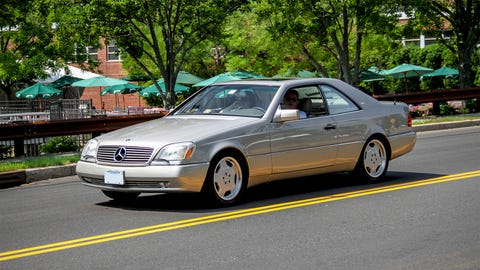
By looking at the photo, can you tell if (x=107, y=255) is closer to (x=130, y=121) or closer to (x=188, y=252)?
(x=188, y=252)

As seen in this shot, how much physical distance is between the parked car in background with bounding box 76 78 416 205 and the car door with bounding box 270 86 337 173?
1cm

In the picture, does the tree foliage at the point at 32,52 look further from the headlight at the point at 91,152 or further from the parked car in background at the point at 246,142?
the headlight at the point at 91,152

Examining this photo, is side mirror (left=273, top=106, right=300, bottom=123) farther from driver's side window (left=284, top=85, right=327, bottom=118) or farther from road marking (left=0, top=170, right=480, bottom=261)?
road marking (left=0, top=170, right=480, bottom=261)

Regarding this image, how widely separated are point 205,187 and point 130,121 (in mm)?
8951

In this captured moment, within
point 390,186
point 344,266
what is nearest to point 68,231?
point 344,266

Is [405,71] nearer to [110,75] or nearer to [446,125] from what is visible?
[446,125]

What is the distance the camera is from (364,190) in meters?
10.0

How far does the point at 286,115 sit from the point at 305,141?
0.52 meters

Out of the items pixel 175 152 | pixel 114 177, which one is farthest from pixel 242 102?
pixel 114 177

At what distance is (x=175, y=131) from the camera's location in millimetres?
8820

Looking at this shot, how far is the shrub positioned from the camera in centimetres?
1741

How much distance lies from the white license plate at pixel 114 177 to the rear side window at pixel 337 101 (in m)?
3.04

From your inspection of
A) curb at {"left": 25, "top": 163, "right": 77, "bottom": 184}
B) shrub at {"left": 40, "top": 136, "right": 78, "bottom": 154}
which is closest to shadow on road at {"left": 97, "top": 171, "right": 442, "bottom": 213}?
curb at {"left": 25, "top": 163, "right": 77, "bottom": 184}

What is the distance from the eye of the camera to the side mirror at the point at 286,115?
9.31m
